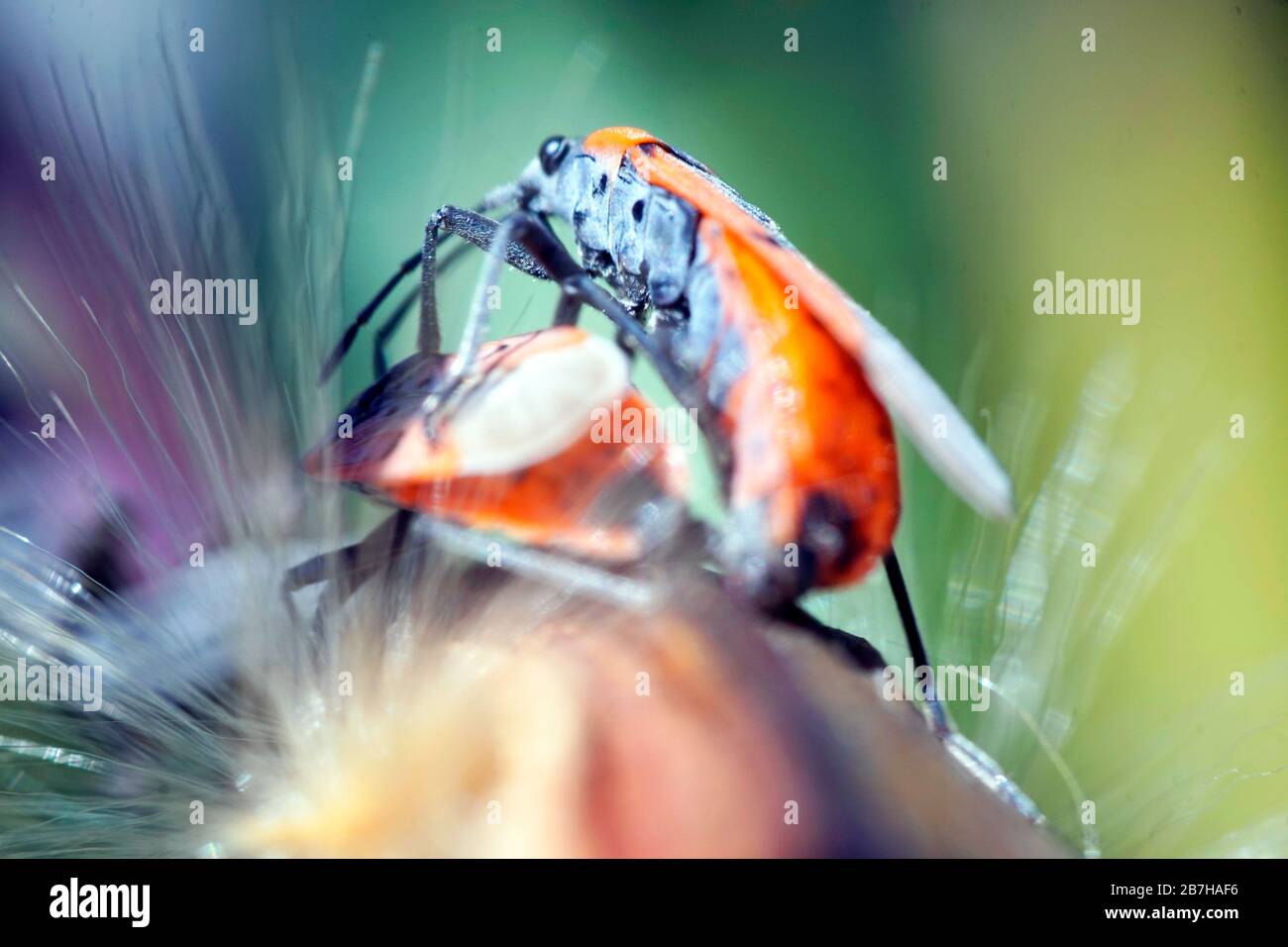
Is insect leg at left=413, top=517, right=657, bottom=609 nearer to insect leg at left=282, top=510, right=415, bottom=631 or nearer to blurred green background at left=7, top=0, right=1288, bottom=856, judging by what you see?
insect leg at left=282, top=510, right=415, bottom=631

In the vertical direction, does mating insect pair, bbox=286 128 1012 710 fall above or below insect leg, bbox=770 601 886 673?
above

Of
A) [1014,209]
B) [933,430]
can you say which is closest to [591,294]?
[933,430]

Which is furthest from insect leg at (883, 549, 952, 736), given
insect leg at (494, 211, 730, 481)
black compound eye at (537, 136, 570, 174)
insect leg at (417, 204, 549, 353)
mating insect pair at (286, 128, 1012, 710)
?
black compound eye at (537, 136, 570, 174)

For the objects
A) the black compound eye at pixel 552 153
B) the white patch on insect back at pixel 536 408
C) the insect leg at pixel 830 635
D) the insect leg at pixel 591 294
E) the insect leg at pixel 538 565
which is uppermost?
the black compound eye at pixel 552 153

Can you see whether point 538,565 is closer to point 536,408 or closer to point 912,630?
point 536,408

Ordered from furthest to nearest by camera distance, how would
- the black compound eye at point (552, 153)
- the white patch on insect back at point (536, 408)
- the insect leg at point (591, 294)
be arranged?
the black compound eye at point (552, 153) < the insect leg at point (591, 294) < the white patch on insect back at point (536, 408)

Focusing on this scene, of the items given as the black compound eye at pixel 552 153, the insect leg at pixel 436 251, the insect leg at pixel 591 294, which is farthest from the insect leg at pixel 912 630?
the black compound eye at pixel 552 153

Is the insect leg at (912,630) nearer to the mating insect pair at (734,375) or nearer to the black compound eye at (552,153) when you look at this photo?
the mating insect pair at (734,375)
